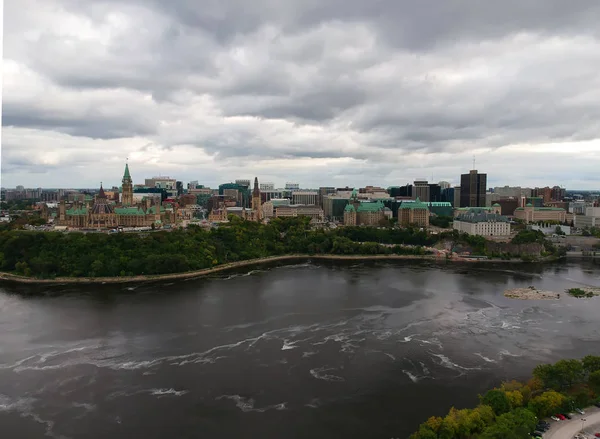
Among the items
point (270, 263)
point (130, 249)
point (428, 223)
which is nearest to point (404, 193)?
point (428, 223)

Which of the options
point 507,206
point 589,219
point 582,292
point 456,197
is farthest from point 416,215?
point 582,292

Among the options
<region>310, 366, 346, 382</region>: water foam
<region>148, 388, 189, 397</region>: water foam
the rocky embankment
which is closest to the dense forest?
the rocky embankment

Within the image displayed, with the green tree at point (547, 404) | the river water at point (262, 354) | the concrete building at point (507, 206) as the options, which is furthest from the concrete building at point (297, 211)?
the green tree at point (547, 404)

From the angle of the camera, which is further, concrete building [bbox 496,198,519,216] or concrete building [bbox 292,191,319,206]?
concrete building [bbox 292,191,319,206]

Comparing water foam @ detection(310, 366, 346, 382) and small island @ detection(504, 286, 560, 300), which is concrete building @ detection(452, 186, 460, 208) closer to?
small island @ detection(504, 286, 560, 300)

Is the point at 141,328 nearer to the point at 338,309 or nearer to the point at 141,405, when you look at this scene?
the point at 141,405

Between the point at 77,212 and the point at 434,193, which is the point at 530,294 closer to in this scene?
the point at 77,212
